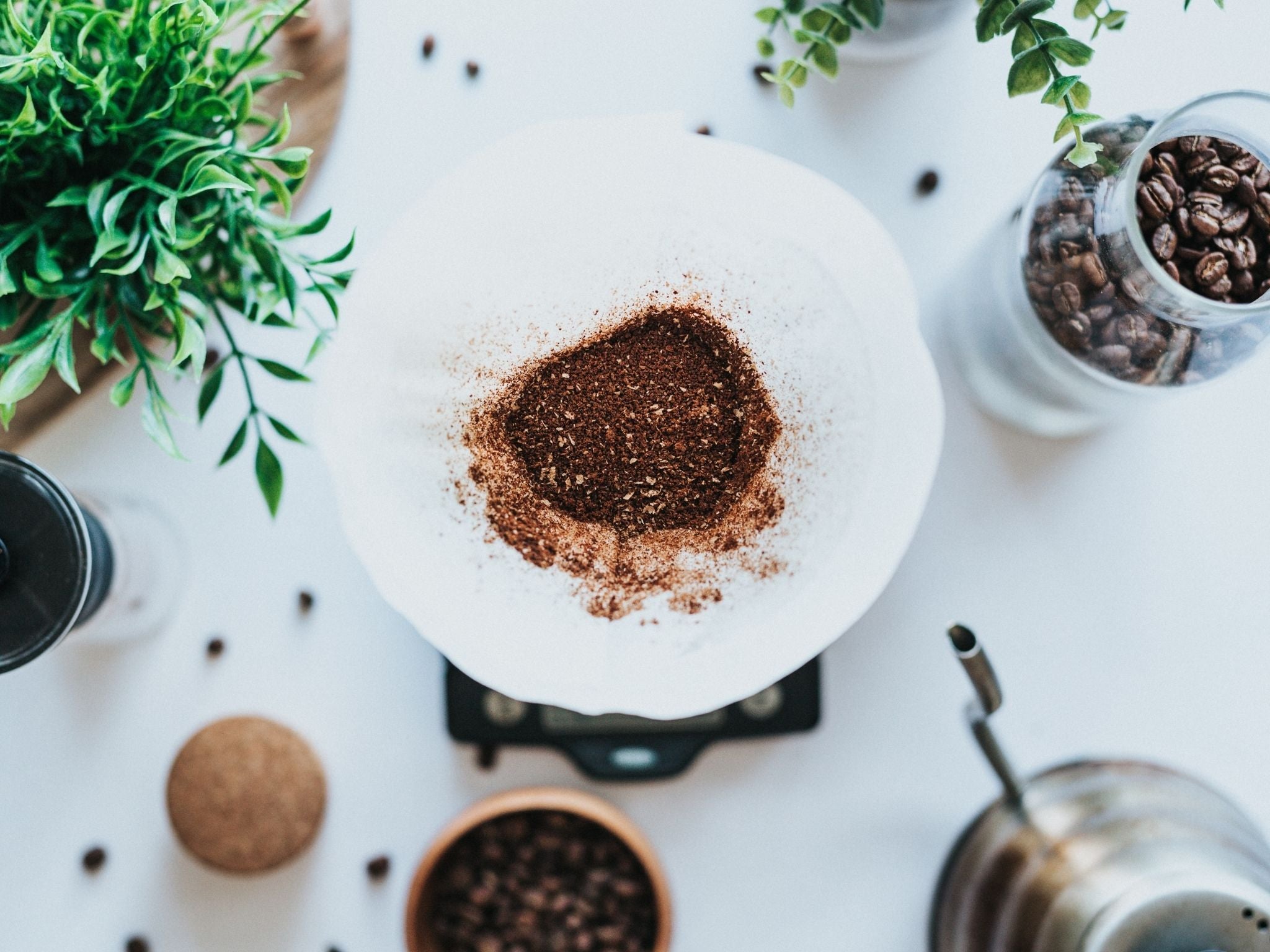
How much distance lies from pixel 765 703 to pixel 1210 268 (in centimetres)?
46

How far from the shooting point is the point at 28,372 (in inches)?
23.5

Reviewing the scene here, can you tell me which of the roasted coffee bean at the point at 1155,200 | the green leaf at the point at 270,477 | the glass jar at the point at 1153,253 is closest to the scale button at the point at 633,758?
the green leaf at the point at 270,477

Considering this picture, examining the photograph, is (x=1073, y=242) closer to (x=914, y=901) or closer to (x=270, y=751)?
(x=914, y=901)

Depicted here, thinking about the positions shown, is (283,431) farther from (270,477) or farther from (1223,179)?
(1223,179)

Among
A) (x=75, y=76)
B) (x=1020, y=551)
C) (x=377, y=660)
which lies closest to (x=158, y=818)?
(x=377, y=660)

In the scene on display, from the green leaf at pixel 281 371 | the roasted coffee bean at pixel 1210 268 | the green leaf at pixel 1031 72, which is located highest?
the green leaf at pixel 281 371

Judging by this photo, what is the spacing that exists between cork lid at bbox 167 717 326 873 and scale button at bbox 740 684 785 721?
37 centimetres

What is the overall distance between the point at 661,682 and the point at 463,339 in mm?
258

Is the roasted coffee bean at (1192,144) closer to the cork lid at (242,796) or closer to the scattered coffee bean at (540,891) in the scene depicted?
the scattered coffee bean at (540,891)

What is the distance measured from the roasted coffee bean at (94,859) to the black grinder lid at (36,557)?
0.86 feet

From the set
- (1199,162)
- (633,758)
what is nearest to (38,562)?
(633,758)

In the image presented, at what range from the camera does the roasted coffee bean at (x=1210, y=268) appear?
64cm

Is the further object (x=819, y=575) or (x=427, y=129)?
(x=427, y=129)

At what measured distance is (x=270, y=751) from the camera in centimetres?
83
